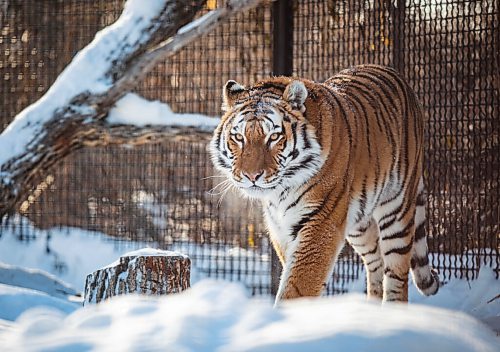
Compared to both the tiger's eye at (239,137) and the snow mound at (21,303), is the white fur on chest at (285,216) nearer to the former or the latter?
the tiger's eye at (239,137)

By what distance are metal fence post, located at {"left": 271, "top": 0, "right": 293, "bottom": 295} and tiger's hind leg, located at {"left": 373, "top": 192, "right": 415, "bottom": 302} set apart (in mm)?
1168

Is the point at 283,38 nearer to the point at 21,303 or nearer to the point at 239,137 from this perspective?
the point at 239,137

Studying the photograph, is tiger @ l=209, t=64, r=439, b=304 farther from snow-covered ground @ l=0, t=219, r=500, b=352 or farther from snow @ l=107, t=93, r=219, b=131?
snow-covered ground @ l=0, t=219, r=500, b=352

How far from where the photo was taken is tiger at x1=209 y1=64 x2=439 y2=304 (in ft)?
10.3

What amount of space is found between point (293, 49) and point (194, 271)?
1616mm

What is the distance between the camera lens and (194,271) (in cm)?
536

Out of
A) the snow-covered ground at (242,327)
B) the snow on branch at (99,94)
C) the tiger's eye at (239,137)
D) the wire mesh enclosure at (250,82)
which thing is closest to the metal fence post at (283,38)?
the wire mesh enclosure at (250,82)

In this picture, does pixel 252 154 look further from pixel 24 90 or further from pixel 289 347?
pixel 24 90

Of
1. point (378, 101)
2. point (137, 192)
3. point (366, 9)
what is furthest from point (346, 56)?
point (137, 192)

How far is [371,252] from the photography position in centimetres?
415

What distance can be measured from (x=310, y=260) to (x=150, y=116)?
2303 mm

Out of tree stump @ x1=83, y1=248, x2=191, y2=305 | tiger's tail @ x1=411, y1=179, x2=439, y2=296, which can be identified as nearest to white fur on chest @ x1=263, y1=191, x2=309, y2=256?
tree stump @ x1=83, y1=248, x2=191, y2=305

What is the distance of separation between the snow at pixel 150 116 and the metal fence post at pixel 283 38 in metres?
0.53

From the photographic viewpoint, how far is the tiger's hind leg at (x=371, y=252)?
13.6 ft
